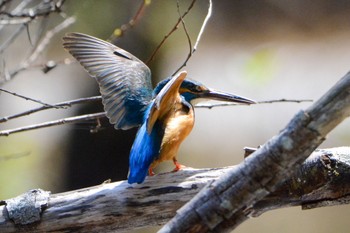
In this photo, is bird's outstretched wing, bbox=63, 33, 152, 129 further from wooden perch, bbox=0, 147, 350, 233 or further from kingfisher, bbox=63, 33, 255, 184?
wooden perch, bbox=0, 147, 350, 233

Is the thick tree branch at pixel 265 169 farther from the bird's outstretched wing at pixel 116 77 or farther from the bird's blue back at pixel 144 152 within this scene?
the bird's outstretched wing at pixel 116 77

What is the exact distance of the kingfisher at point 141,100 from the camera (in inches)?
103

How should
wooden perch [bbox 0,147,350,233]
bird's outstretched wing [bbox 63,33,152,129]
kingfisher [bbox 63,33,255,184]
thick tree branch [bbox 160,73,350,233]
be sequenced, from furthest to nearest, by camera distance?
bird's outstretched wing [bbox 63,33,152,129]
kingfisher [bbox 63,33,255,184]
wooden perch [bbox 0,147,350,233]
thick tree branch [bbox 160,73,350,233]

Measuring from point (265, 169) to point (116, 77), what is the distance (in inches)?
53.0

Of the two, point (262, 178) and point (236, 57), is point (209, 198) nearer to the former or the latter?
point (262, 178)

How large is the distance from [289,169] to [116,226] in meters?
0.84

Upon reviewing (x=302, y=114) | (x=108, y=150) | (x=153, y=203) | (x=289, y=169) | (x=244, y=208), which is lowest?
(x=108, y=150)

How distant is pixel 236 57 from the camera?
8781 mm

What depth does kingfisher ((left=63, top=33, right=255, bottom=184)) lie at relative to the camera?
262 centimetres

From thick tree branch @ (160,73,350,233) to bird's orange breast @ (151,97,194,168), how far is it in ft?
2.89

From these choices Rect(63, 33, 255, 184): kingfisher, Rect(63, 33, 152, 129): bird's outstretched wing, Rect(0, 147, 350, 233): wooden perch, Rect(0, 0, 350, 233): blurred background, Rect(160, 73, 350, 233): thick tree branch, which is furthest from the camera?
Rect(0, 0, 350, 233): blurred background

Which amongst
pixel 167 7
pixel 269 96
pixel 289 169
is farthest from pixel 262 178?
pixel 269 96

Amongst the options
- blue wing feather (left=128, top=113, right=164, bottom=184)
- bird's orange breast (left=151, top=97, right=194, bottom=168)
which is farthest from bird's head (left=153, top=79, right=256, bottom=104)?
blue wing feather (left=128, top=113, right=164, bottom=184)

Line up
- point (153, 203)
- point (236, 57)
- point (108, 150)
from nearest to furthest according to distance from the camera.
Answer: point (153, 203) < point (108, 150) < point (236, 57)
